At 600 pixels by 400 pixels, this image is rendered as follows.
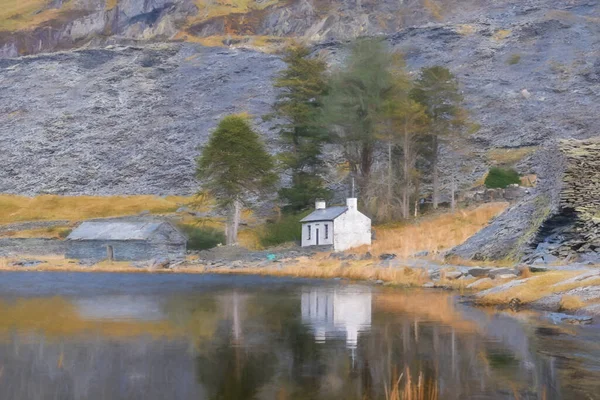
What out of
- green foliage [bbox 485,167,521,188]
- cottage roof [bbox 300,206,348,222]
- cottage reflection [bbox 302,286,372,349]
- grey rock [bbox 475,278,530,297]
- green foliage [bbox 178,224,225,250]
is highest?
green foliage [bbox 485,167,521,188]

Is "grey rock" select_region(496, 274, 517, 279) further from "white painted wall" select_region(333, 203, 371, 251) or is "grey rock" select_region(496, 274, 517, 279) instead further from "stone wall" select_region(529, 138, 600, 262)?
"white painted wall" select_region(333, 203, 371, 251)

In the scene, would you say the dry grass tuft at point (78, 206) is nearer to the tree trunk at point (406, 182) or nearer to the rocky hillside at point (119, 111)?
the rocky hillside at point (119, 111)

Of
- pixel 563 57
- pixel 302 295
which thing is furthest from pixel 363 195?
pixel 563 57

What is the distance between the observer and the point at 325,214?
59.2 metres

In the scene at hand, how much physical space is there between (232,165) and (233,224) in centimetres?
515

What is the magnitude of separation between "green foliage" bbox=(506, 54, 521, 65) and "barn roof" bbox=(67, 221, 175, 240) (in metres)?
74.8

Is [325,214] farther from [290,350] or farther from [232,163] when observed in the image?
[290,350]

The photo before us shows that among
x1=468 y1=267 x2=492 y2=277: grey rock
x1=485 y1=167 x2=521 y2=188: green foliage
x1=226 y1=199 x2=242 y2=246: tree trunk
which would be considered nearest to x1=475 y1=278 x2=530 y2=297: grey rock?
x1=468 y1=267 x2=492 y2=277: grey rock

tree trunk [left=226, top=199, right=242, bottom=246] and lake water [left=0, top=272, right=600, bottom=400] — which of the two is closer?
lake water [left=0, top=272, right=600, bottom=400]

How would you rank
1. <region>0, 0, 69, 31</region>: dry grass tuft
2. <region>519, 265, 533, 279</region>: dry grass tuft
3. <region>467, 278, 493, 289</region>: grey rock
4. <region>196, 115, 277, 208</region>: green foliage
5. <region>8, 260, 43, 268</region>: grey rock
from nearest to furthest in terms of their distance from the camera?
<region>519, 265, 533, 279</region>: dry grass tuft, <region>467, 278, 493, 289</region>: grey rock, <region>8, 260, 43, 268</region>: grey rock, <region>196, 115, 277, 208</region>: green foliage, <region>0, 0, 69, 31</region>: dry grass tuft

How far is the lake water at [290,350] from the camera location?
14016 millimetres

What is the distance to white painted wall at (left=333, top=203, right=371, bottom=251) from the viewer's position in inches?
2251

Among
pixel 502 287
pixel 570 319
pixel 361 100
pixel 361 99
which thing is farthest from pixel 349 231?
pixel 570 319

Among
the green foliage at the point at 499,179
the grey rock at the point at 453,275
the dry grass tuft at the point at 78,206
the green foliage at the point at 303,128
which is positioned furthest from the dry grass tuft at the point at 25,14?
the grey rock at the point at 453,275
